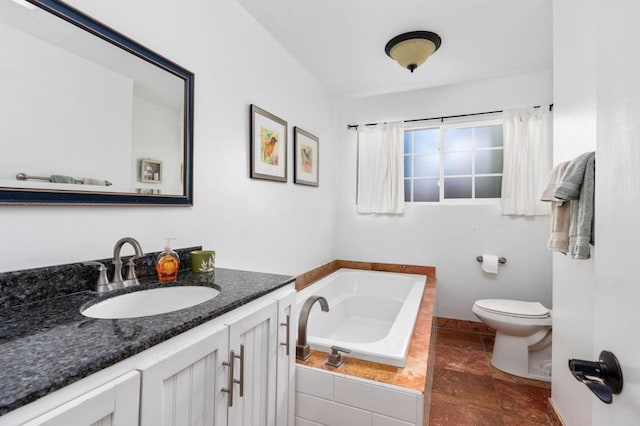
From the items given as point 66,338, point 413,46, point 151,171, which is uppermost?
point 413,46

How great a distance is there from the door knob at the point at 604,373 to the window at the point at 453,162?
2738mm

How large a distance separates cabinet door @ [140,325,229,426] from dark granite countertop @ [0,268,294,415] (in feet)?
0.21

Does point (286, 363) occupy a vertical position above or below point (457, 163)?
below

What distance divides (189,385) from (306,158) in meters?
2.26

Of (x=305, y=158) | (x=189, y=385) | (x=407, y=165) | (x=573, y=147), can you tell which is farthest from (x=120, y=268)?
(x=407, y=165)

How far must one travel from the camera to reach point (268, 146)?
87.4 inches

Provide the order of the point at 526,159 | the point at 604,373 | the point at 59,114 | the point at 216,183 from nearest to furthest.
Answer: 1. the point at 604,373
2. the point at 59,114
3. the point at 216,183
4. the point at 526,159

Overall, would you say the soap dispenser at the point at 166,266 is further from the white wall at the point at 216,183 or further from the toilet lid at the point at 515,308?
the toilet lid at the point at 515,308

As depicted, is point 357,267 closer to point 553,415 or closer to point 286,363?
point 553,415

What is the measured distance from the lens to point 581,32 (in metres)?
1.43

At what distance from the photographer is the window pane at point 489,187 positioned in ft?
9.74

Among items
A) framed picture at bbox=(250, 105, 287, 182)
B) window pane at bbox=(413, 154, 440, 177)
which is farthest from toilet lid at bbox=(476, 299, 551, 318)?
framed picture at bbox=(250, 105, 287, 182)

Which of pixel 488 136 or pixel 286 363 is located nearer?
pixel 286 363

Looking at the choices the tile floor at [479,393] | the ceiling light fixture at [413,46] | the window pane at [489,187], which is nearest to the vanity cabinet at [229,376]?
the tile floor at [479,393]
